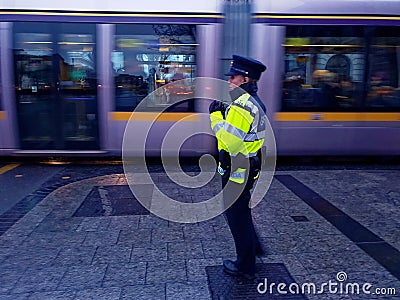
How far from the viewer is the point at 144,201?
5.34m

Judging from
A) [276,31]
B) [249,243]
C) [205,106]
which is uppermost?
[276,31]

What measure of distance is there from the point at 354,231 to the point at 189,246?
6.51 ft

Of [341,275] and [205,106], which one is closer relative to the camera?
[341,275]

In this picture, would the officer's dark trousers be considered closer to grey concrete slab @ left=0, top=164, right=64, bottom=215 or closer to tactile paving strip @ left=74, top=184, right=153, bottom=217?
tactile paving strip @ left=74, top=184, right=153, bottom=217

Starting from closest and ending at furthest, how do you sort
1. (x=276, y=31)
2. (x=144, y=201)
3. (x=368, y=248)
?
1. (x=368, y=248)
2. (x=144, y=201)
3. (x=276, y=31)

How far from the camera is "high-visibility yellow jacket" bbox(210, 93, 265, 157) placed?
118 inches

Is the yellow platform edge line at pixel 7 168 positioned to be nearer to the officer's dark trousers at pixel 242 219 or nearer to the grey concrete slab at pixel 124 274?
the grey concrete slab at pixel 124 274

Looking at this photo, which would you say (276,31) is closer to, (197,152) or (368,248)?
(197,152)

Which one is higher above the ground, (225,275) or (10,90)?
(10,90)

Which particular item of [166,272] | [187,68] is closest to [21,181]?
[187,68]

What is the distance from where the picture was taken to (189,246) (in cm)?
396

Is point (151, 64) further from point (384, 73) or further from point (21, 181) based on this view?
point (384, 73)

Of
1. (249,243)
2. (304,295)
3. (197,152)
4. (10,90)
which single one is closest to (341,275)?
(304,295)

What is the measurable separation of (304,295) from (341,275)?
0.51 m
